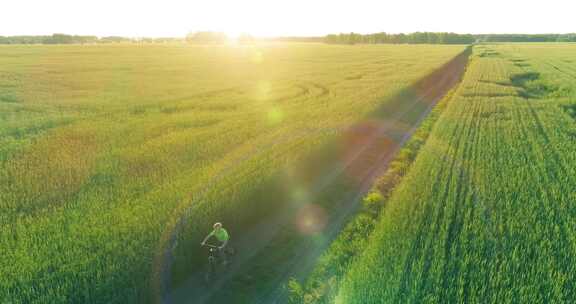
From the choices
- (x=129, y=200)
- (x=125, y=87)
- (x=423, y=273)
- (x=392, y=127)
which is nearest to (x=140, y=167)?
(x=129, y=200)

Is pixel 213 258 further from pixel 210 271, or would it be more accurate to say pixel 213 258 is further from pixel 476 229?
pixel 476 229

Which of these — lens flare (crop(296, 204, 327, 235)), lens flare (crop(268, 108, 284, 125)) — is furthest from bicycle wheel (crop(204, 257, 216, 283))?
lens flare (crop(268, 108, 284, 125))

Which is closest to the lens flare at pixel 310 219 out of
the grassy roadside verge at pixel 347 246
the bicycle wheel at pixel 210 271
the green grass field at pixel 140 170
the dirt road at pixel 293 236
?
the dirt road at pixel 293 236

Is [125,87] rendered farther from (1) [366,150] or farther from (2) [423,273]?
(2) [423,273]

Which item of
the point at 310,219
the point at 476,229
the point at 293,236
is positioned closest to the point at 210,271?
the point at 293,236

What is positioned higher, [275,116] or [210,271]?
[275,116]

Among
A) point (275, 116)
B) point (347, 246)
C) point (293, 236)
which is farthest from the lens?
point (275, 116)

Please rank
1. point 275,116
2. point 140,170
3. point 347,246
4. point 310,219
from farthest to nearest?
point 275,116
point 140,170
point 310,219
point 347,246

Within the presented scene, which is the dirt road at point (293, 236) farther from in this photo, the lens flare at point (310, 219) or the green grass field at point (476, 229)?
the green grass field at point (476, 229)
